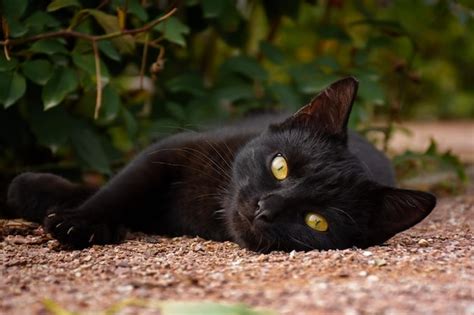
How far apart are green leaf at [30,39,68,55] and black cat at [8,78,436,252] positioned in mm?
511

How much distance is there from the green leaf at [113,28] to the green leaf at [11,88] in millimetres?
352

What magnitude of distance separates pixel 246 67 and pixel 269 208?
1.51 meters

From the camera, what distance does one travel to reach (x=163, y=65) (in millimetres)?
3271

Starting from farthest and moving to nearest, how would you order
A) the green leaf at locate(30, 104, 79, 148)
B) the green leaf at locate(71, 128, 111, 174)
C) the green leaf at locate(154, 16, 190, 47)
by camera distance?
the green leaf at locate(71, 128, 111, 174) < the green leaf at locate(30, 104, 79, 148) < the green leaf at locate(154, 16, 190, 47)

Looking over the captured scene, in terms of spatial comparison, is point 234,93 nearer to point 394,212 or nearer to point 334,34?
point 334,34

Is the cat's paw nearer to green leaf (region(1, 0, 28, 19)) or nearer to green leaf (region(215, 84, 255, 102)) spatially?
green leaf (region(1, 0, 28, 19))

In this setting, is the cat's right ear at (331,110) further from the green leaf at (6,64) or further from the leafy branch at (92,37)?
the green leaf at (6,64)

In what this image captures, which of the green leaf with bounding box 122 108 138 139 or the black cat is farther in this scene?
the green leaf with bounding box 122 108 138 139

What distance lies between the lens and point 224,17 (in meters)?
3.46

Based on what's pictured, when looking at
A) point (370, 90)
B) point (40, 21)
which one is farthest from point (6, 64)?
point (370, 90)

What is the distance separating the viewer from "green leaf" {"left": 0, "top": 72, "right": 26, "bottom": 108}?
2596 millimetres

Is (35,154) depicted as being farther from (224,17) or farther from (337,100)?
(337,100)

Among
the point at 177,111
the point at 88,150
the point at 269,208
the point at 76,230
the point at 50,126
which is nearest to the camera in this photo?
the point at 269,208

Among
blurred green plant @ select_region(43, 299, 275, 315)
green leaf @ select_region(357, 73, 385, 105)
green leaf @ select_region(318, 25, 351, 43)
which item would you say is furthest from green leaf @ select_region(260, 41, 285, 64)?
blurred green plant @ select_region(43, 299, 275, 315)
